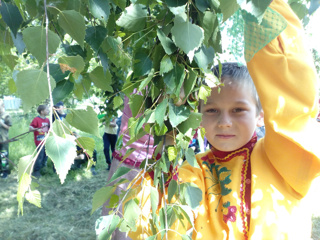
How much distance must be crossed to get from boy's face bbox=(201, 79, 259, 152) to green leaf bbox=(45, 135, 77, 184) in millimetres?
714

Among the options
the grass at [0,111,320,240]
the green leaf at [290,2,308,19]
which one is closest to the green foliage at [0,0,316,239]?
the green leaf at [290,2,308,19]

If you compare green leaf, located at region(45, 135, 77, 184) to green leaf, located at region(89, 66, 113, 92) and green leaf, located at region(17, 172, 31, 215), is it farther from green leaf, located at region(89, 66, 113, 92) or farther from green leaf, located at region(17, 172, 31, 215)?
green leaf, located at region(89, 66, 113, 92)

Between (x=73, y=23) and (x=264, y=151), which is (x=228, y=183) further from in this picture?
(x=73, y=23)

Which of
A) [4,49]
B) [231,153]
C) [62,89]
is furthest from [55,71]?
[231,153]

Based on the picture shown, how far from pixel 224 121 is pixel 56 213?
11.3ft

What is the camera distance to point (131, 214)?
608mm

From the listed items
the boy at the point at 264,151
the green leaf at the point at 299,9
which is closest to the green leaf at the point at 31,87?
the boy at the point at 264,151

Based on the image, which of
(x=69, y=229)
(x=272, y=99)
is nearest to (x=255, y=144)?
(x=272, y=99)

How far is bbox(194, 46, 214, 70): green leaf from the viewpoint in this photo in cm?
64

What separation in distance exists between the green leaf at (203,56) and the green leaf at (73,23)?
249mm

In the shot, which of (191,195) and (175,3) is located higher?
(175,3)

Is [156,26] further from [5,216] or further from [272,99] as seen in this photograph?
[5,216]

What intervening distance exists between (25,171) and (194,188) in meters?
0.37

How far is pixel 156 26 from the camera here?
71cm
